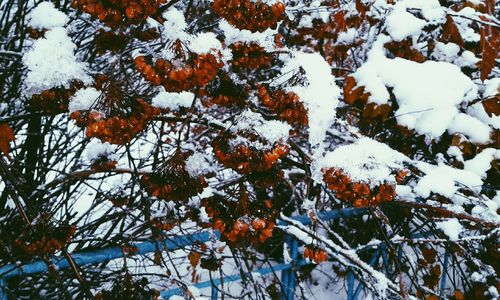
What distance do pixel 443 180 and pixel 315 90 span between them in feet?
3.59

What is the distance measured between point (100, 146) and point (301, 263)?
4.71ft

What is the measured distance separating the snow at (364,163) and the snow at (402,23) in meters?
1.17

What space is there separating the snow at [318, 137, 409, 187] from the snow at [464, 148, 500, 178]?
1.00m

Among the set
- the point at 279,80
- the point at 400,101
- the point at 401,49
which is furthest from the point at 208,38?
the point at 401,49

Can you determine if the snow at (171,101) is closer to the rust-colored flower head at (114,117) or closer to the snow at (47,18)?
the snow at (47,18)

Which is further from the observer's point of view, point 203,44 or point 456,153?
point 456,153

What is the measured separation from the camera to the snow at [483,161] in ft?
8.13

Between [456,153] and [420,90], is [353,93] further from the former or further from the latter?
[456,153]

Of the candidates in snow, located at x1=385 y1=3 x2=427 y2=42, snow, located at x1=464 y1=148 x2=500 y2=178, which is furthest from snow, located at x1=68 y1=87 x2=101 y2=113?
snow, located at x1=464 y1=148 x2=500 y2=178

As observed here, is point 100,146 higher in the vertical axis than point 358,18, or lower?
lower

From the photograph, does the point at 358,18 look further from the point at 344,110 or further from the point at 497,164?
the point at 497,164

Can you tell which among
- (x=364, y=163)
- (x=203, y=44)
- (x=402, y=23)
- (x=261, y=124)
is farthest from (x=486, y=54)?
(x=203, y=44)

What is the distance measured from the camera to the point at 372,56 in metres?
2.64

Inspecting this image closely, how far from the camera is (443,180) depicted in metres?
2.28
